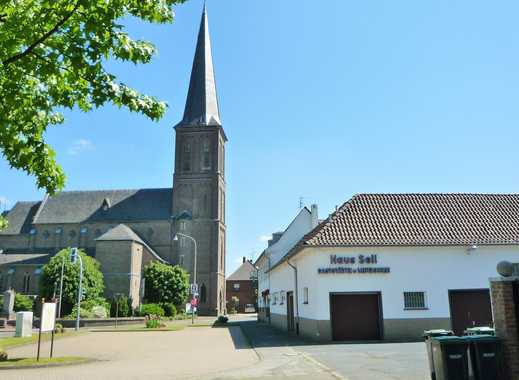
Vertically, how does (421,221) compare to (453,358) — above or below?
above

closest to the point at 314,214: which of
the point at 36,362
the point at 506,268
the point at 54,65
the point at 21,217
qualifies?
the point at 36,362

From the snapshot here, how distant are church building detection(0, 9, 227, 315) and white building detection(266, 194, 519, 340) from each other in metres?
43.4

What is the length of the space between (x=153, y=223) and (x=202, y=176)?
1051cm

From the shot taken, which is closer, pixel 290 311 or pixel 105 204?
pixel 290 311

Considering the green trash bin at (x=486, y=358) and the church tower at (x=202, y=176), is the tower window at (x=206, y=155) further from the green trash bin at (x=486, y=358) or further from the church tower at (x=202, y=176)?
the green trash bin at (x=486, y=358)

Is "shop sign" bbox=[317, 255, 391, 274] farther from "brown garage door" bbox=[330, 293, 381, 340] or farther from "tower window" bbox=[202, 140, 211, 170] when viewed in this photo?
"tower window" bbox=[202, 140, 211, 170]

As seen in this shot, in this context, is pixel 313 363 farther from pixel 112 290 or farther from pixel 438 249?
pixel 112 290

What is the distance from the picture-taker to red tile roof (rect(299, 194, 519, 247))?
22.0 m

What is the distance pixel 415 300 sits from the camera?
70.6ft

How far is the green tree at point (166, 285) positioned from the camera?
55938mm

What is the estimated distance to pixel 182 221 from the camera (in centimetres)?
6856

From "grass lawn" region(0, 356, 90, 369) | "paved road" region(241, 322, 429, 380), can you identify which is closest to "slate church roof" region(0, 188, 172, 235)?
"paved road" region(241, 322, 429, 380)

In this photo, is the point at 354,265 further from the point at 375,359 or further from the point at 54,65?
the point at 54,65

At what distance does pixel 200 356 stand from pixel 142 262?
4952cm
